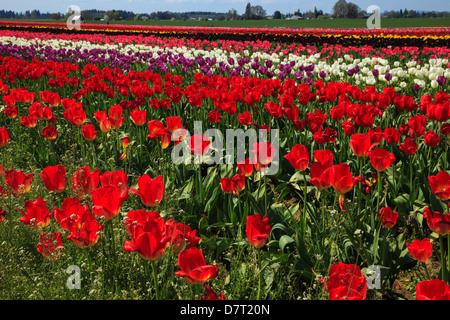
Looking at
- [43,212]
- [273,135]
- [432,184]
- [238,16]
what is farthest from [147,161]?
[238,16]

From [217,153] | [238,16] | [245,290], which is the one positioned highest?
[238,16]

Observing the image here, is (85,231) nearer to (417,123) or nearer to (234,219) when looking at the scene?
(234,219)

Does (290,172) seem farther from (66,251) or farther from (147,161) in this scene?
(66,251)

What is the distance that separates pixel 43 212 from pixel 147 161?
7.07ft

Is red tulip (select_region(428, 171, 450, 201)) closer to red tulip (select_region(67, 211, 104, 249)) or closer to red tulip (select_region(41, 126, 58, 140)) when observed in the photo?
red tulip (select_region(67, 211, 104, 249))

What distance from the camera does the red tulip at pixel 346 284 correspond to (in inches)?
57.6

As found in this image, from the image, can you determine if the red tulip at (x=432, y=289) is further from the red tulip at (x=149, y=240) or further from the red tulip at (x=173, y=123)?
the red tulip at (x=173, y=123)

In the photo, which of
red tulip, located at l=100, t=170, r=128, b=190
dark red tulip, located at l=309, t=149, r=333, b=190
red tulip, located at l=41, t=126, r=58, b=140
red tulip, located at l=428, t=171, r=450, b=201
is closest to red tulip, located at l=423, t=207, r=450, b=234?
red tulip, located at l=428, t=171, r=450, b=201

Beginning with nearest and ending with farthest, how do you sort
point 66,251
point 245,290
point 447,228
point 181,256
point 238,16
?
point 181,256 < point 447,228 < point 245,290 < point 66,251 < point 238,16

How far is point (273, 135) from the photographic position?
4555mm

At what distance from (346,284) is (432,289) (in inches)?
11.3

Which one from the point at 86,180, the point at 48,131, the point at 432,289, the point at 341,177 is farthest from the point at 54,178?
the point at 432,289

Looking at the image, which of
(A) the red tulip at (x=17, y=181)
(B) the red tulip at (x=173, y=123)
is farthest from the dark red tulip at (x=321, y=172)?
(A) the red tulip at (x=17, y=181)

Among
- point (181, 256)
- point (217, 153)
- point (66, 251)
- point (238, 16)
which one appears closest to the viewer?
point (181, 256)
